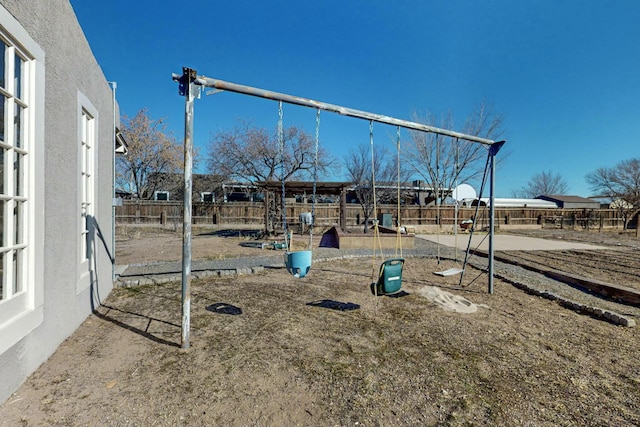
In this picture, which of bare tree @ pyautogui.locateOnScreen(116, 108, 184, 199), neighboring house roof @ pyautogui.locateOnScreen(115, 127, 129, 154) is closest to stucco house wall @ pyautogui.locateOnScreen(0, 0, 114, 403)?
neighboring house roof @ pyautogui.locateOnScreen(115, 127, 129, 154)

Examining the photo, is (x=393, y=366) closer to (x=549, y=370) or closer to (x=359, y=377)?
(x=359, y=377)

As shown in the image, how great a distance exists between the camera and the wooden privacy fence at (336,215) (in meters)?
21.0

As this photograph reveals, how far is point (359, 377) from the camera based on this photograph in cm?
253

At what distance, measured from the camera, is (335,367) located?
2.68 metres

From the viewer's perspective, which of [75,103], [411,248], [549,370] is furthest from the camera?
[411,248]

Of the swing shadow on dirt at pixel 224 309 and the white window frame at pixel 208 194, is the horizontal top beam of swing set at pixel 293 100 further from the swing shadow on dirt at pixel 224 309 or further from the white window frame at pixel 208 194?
the white window frame at pixel 208 194

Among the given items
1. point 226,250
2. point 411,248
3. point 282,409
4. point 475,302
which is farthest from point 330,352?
point 411,248

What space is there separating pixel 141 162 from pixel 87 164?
78.1ft

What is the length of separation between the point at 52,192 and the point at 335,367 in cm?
310

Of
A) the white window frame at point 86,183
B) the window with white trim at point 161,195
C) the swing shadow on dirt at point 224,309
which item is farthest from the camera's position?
the window with white trim at point 161,195

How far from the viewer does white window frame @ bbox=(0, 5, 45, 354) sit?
220cm

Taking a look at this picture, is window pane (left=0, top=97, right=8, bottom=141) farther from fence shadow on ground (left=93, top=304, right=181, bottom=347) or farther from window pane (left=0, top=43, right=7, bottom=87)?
fence shadow on ground (left=93, top=304, right=181, bottom=347)

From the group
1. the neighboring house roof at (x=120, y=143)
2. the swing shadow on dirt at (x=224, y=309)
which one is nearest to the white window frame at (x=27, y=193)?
the swing shadow on dirt at (x=224, y=309)

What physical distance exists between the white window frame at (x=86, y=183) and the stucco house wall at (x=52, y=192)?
0.05 feet
